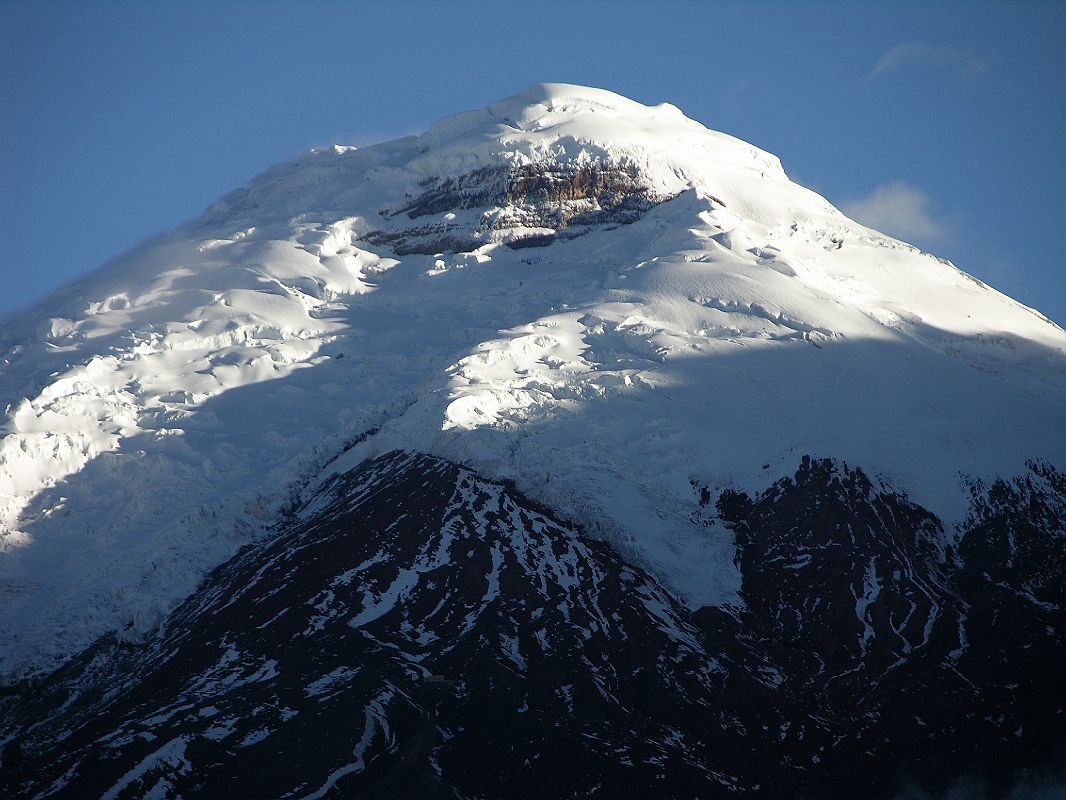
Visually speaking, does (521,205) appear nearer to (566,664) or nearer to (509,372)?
(509,372)

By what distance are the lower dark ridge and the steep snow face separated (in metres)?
3.21

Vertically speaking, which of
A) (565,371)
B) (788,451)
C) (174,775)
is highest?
(565,371)

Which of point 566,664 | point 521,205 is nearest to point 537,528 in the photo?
point 566,664

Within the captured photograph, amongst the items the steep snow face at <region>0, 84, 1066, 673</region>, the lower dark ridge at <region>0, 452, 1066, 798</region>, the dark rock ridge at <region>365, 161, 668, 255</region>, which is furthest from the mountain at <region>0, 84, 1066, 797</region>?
the dark rock ridge at <region>365, 161, 668, 255</region>

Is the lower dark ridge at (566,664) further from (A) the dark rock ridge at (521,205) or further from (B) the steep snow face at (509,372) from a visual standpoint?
(A) the dark rock ridge at (521,205)

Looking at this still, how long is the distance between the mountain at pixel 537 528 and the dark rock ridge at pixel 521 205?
745 centimetres

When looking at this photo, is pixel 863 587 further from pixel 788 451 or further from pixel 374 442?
pixel 374 442

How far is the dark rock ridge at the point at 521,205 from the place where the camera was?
139250 mm

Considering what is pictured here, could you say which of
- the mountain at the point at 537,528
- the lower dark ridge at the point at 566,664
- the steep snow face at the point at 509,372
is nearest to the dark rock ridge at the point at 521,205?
the steep snow face at the point at 509,372

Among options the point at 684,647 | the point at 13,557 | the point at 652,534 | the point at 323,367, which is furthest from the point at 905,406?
the point at 13,557

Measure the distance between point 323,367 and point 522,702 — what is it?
47.0 metres

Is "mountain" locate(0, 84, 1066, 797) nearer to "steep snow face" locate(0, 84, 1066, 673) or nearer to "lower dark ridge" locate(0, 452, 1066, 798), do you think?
"lower dark ridge" locate(0, 452, 1066, 798)

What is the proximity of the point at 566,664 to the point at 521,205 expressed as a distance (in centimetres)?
7915

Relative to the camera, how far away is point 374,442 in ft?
323
